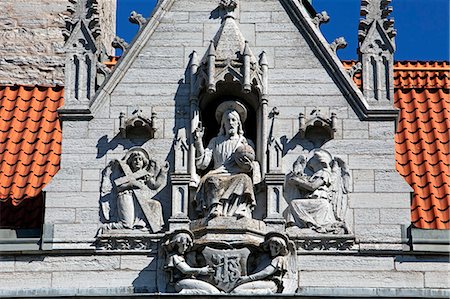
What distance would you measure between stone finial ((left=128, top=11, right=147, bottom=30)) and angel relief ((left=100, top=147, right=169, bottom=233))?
1.71 meters

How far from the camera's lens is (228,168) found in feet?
75.4

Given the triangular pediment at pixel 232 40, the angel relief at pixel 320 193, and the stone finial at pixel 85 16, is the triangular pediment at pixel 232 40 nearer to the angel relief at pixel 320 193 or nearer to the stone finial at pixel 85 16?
the stone finial at pixel 85 16

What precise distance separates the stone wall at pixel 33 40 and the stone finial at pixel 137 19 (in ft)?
15.0

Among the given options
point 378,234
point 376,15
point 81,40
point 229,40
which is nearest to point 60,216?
point 81,40

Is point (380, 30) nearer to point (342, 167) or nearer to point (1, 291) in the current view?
point (342, 167)

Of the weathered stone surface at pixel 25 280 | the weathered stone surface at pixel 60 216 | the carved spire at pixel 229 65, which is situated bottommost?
the weathered stone surface at pixel 25 280

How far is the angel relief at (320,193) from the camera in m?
22.6

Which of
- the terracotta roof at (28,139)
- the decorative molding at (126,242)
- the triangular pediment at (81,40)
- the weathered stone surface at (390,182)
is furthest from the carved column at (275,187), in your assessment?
the terracotta roof at (28,139)

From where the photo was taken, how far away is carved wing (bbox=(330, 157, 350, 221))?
22.8 m

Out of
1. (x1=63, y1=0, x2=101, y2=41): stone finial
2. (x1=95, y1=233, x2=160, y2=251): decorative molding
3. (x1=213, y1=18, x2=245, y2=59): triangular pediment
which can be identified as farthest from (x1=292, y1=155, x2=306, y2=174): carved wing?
(x1=63, y1=0, x2=101, y2=41): stone finial

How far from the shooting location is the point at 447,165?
2484cm

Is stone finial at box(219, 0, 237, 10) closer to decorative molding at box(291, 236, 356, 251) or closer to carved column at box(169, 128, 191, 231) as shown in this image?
carved column at box(169, 128, 191, 231)

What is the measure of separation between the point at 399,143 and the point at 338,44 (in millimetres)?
2176

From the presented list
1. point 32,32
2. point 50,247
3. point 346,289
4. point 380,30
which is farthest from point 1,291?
point 32,32
